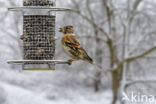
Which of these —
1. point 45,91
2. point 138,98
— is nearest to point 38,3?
point 138,98

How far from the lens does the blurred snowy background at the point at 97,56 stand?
19625mm

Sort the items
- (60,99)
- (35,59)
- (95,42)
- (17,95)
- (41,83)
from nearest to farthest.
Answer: (35,59)
(17,95)
(60,99)
(95,42)
(41,83)

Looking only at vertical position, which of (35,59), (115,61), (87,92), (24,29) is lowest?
(87,92)

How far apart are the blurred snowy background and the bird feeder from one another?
9.34 metres

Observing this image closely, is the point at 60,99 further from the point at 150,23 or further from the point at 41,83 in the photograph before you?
the point at 150,23

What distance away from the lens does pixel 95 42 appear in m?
29.1

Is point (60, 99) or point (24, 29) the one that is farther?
point (60, 99)

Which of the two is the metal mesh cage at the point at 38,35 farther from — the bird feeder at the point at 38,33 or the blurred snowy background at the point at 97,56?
the blurred snowy background at the point at 97,56

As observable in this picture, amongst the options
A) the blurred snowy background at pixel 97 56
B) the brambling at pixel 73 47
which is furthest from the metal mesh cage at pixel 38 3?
the blurred snowy background at pixel 97 56

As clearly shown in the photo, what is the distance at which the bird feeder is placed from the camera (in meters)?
6.09

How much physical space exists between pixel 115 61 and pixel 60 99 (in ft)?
19.3

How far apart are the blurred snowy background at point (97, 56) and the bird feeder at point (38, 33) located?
9.34 meters

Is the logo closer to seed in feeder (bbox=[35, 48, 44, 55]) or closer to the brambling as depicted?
the brambling

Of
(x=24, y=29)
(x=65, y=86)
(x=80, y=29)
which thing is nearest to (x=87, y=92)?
(x=65, y=86)
